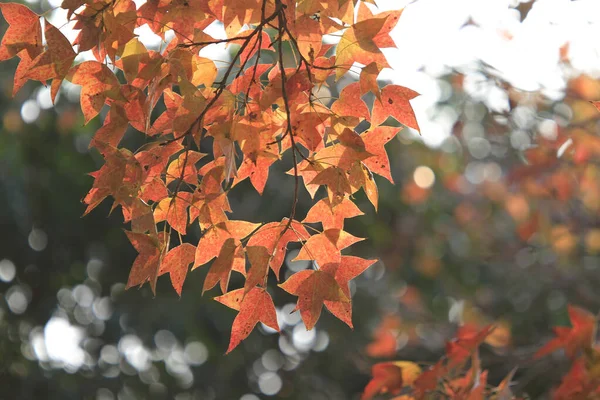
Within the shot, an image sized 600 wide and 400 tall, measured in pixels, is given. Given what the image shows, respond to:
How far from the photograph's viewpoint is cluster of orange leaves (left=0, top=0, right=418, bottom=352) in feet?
2.65

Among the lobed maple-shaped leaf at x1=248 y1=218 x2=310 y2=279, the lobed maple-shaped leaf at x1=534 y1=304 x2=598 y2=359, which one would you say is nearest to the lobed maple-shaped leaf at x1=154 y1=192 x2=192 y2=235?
the lobed maple-shaped leaf at x1=248 y1=218 x2=310 y2=279

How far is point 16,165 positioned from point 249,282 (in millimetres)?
2860

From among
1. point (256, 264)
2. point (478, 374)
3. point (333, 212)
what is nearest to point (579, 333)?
point (478, 374)

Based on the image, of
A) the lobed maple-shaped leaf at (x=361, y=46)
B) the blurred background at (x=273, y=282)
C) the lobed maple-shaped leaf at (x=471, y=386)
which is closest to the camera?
the lobed maple-shaped leaf at (x=361, y=46)

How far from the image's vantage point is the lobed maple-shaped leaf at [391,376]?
1474 millimetres

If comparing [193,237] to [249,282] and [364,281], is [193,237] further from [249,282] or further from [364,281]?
[249,282]

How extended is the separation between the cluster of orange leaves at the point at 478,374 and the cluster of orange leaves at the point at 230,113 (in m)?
0.58

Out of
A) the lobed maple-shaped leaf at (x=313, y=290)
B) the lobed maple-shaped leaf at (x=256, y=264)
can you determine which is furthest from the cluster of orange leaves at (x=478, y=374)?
the lobed maple-shaped leaf at (x=256, y=264)

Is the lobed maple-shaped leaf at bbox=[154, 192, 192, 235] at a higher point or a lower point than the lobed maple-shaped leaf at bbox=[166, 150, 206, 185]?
lower

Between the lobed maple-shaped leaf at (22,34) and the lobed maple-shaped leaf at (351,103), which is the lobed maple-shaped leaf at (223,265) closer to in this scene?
the lobed maple-shaped leaf at (351,103)

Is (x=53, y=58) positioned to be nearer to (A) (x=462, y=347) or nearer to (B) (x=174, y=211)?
(B) (x=174, y=211)

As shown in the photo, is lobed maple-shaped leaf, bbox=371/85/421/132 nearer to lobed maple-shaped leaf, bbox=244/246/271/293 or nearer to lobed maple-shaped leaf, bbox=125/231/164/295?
lobed maple-shaped leaf, bbox=244/246/271/293

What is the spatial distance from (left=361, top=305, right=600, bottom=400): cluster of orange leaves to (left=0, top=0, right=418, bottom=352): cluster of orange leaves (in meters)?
0.58

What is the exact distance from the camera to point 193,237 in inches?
143
